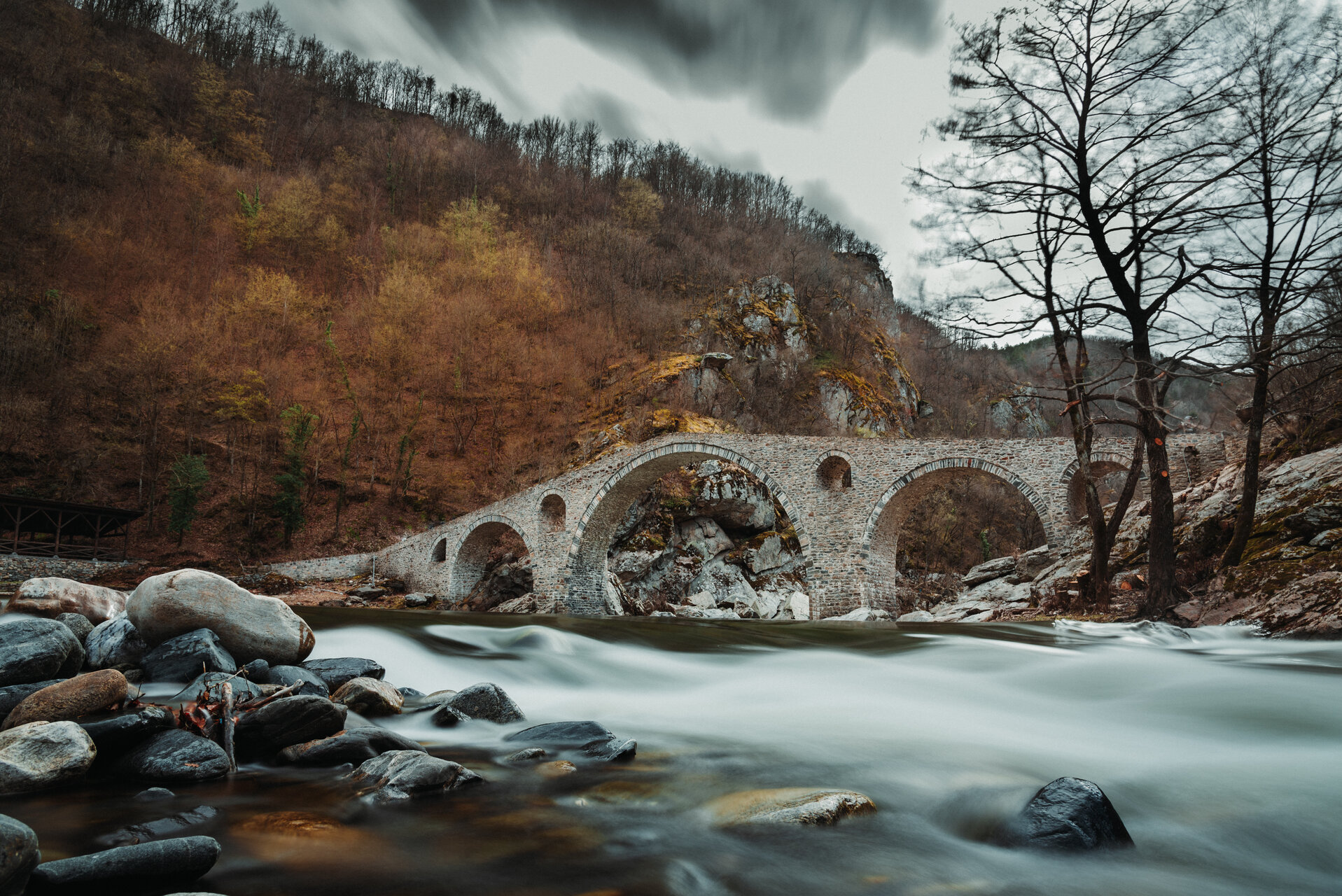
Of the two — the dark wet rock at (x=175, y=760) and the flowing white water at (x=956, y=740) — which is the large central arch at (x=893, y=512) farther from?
the dark wet rock at (x=175, y=760)

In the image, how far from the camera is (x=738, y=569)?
23.5 meters

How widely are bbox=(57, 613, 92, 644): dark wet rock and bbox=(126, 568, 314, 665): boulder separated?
0.86 feet

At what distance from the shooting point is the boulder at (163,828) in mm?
2123

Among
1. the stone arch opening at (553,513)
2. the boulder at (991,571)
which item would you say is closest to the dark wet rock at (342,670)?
the stone arch opening at (553,513)

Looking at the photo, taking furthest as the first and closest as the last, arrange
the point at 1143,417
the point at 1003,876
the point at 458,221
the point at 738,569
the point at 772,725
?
the point at 458,221
the point at 738,569
the point at 1143,417
the point at 772,725
the point at 1003,876

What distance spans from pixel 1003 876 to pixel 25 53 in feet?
196

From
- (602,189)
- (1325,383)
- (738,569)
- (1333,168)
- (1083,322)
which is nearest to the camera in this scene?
(1333,168)

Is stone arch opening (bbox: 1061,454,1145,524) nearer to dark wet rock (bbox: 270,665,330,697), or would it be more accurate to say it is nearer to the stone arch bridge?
the stone arch bridge

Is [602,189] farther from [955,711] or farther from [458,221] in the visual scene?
[955,711]

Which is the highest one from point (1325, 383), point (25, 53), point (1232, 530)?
point (25, 53)

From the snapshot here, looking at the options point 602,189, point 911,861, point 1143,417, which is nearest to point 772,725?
point 911,861

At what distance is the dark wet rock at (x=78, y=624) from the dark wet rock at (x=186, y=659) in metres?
0.64

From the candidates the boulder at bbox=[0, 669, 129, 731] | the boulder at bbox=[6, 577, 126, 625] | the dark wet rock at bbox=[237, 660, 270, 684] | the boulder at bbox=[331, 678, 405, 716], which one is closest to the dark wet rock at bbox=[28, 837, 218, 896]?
the boulder at bbox=[0, 669, 129, 731]

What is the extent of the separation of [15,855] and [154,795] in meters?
1.06
